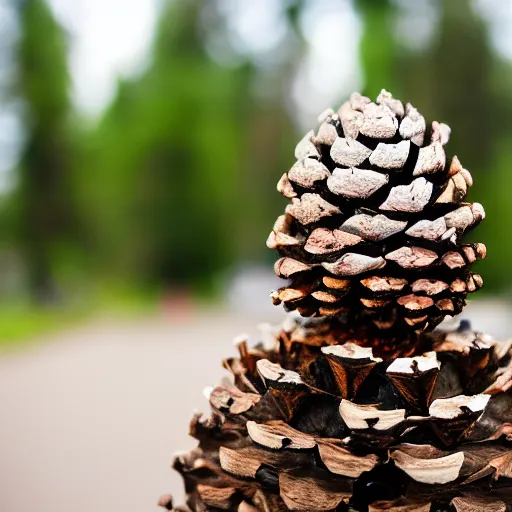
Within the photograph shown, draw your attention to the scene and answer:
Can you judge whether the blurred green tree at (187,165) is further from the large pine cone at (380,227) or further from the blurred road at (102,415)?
the large pine cone at (380,227)

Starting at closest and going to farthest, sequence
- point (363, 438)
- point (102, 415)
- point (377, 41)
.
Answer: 1. point (363, 438)
2. point (102, 415)
3. point (377, 41)

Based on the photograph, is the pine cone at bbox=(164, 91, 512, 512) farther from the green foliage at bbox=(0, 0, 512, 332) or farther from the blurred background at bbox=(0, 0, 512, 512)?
the green foliage at bbox=(0, 0, 512, 332)

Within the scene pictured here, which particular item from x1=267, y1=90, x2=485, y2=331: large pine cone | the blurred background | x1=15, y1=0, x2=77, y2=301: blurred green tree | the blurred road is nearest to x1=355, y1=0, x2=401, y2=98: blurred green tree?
the blurred background

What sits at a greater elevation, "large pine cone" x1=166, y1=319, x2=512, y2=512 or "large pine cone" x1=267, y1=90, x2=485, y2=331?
"large pine cone" x1=267, y1=90, x2=485, y2=331

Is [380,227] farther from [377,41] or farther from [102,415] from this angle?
[377,41]

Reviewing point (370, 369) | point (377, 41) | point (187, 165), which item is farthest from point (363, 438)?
point (187, 165)

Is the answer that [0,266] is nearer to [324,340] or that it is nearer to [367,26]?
[367,26]

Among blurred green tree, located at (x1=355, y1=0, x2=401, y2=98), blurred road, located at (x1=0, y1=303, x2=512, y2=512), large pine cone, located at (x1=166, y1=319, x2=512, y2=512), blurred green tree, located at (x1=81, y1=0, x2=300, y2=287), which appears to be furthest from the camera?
blurred green tree, located at (x1=81, y1=0, x2=300, y2=287)
